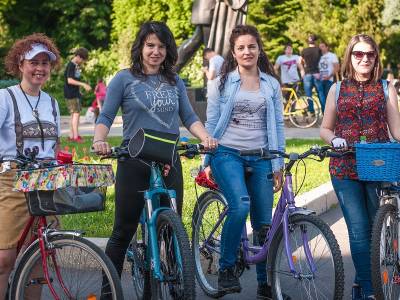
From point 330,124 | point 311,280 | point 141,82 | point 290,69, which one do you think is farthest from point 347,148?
point 290,69

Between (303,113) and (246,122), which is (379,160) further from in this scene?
(303,113)

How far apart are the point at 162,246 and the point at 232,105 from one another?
1.23 metres

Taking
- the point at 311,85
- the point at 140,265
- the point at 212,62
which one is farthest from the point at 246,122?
the point at 311,85

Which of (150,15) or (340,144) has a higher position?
(150,15)

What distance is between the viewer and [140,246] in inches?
237

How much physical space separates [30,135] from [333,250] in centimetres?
175

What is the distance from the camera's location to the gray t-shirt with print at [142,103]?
5879mm

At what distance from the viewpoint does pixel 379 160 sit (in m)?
5.74

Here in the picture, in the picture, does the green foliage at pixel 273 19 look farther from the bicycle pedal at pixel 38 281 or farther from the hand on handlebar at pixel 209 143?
the bicycle pedal at pixel 38 281

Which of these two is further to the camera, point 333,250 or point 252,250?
point 252,250

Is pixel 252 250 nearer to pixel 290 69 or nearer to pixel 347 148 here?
pixel 347 148

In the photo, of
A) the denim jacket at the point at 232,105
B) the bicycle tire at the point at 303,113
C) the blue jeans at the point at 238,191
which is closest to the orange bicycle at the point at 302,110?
the bicycle tire at the point at 303,113

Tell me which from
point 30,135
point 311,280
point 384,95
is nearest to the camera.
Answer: point 30,135

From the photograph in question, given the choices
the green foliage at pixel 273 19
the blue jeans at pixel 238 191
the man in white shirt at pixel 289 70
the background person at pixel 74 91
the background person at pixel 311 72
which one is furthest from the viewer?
the green foliage at pixel 273 19
